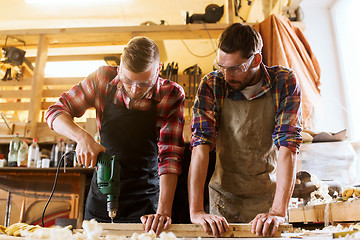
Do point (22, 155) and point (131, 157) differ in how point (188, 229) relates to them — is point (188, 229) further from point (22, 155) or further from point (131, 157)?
point (22, 155)

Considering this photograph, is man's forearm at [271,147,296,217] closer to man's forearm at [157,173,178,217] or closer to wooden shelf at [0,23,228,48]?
man's forearm at [157,173,178,217]

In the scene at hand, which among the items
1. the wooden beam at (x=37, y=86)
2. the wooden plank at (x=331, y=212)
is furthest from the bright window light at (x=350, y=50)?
the wooden beam at (x=37, y=86)

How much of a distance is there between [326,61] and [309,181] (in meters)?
1.73

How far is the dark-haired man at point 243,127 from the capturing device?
5.59 feet

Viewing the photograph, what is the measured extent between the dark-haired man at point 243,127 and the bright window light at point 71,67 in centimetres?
362

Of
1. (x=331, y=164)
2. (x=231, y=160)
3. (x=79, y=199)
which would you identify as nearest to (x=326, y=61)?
(x=331, y=164)

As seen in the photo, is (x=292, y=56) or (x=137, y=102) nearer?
(x=137, y=102)

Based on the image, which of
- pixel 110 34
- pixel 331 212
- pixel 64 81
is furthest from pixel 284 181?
pixel 64 81

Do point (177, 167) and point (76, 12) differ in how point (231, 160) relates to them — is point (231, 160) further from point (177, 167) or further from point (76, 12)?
point (76, 12)

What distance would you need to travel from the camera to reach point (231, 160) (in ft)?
6.34

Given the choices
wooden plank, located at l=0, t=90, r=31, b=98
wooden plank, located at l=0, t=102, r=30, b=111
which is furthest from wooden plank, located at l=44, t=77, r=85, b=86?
wooden plank, located at l=0, t=102, r=30, b=111

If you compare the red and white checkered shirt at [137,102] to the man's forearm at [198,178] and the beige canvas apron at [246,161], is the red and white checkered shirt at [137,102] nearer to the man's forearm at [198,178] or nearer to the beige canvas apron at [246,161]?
the man's forearm at [198,178]

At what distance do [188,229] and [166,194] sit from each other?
319 mm

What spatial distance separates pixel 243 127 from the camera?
6.29ft
